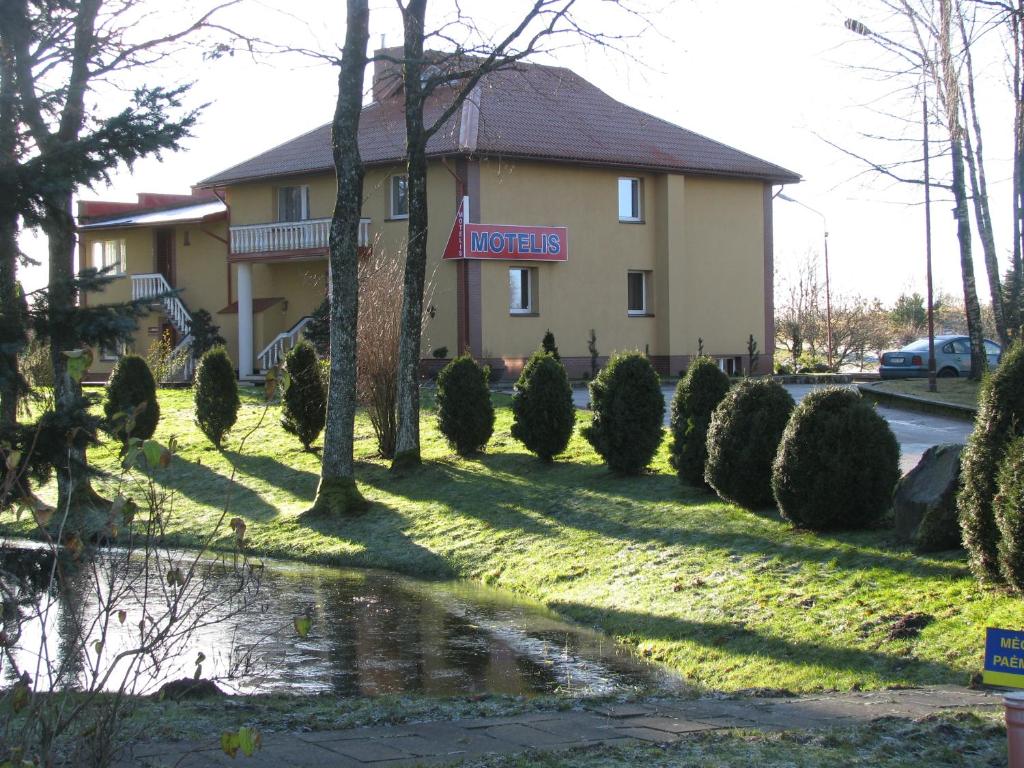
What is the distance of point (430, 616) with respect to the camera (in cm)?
1238

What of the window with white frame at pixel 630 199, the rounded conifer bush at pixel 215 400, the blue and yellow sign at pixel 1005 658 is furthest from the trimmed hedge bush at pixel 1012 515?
the window with white frame at pixel 630 199

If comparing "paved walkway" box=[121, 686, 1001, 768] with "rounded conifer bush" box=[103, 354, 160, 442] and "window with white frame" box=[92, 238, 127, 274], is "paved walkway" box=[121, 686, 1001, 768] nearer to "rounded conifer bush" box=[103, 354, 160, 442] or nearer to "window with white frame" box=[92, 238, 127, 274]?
"rounded conifer bush" box=[103, 354, 160, 442]

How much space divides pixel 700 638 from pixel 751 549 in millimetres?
2274

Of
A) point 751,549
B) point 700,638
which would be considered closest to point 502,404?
point 751,549

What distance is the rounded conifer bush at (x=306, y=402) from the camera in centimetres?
2359

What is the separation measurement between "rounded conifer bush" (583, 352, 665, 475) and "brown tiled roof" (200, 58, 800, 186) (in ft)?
51.2

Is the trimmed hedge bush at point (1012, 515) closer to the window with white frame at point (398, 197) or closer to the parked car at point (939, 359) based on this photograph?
the window with white frame at point (398, 197)

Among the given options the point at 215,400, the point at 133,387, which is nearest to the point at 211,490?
the point at 215,400

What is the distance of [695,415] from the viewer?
16.0 m

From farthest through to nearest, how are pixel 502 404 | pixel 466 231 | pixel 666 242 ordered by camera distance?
pixel 666 242, pixel 466 231, pixel 502 404

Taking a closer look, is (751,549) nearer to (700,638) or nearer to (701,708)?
(700,638)

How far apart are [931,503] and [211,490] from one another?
14612 millimetres

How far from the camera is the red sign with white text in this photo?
33.7 m

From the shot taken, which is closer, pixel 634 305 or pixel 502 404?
pixel 502 404
